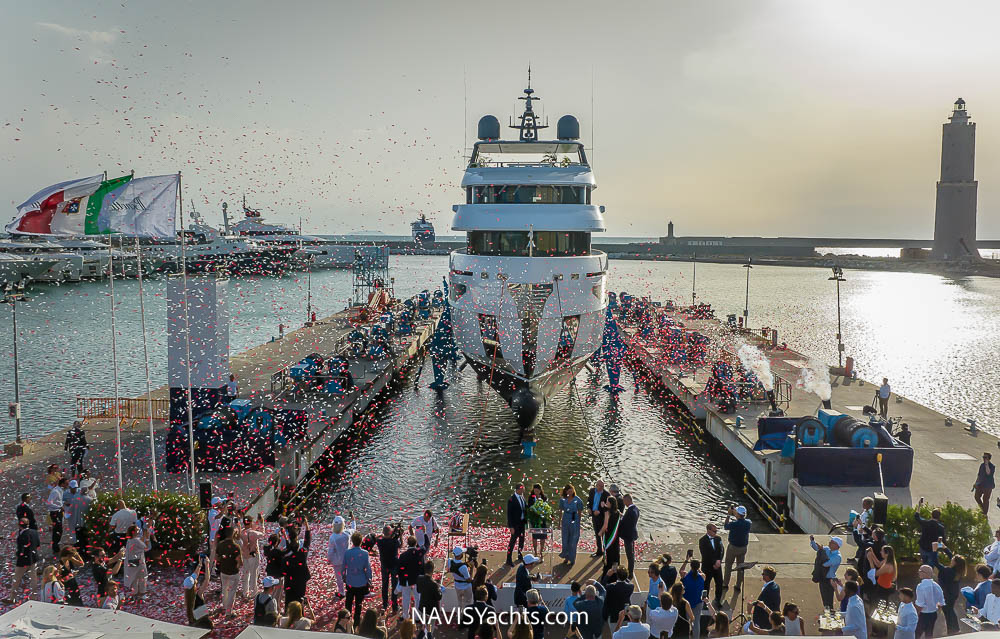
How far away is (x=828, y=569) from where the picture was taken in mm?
9172

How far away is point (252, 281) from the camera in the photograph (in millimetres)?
128250

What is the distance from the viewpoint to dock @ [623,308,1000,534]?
14781 mm

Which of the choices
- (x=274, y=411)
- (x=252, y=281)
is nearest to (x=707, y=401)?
(x=274, y=411)

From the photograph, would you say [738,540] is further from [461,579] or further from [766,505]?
A: [766,505]

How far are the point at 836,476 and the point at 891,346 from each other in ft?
132

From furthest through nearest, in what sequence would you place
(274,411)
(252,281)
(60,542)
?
(252,281)
(274,411)
(60,542)

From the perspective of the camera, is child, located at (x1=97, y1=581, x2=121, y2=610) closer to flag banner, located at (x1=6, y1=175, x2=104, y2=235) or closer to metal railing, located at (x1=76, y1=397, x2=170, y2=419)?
flag banner, located at (x1=6, y1=175, x2=104, y2=235)

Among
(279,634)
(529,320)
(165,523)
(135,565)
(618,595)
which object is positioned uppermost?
(529,320)

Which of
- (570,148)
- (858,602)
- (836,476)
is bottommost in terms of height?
(836,476)

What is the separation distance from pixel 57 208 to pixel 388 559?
31.3 ft

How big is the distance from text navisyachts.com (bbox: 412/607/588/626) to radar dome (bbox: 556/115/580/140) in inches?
950

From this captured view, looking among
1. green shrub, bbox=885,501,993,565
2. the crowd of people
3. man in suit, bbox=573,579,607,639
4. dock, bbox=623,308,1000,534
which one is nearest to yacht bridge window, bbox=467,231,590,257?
dock, bbox=623,308,1000,534

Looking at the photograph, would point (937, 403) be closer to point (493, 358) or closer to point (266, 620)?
point (493, 358)

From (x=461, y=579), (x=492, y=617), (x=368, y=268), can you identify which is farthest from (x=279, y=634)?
(x=368, y=268)
